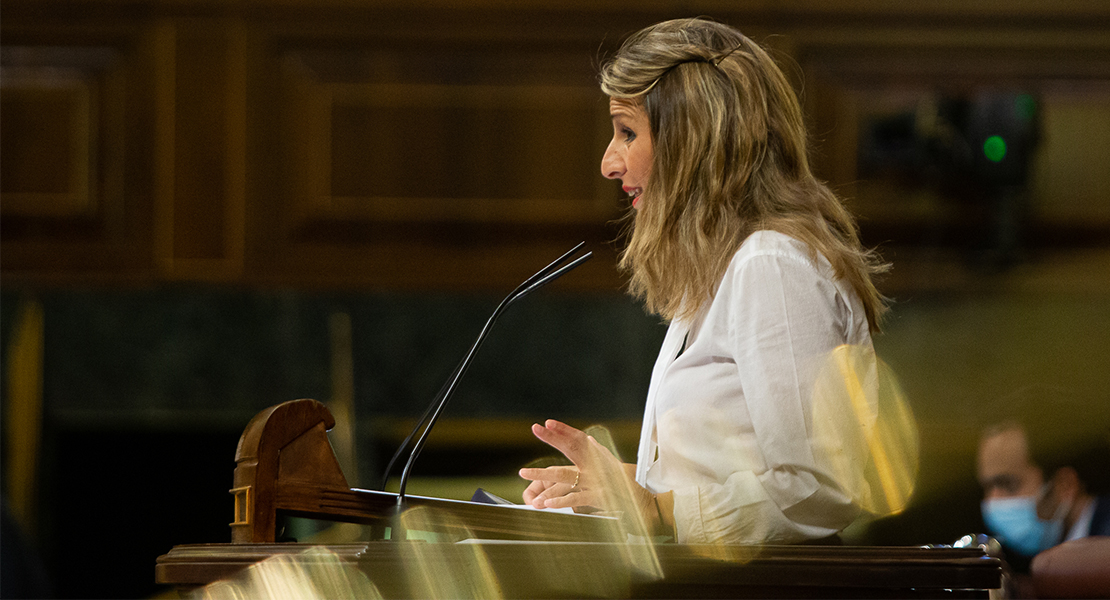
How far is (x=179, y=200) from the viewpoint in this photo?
2.95 meters

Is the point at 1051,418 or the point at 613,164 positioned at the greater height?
the point at 613,164

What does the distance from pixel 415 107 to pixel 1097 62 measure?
1697mm

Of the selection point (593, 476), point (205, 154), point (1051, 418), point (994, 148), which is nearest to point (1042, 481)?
point (1051, 418)

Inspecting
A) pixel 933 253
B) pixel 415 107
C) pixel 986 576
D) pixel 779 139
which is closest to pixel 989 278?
pixel 933 253

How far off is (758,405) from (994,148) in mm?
2108

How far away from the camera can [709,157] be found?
1.29 metres

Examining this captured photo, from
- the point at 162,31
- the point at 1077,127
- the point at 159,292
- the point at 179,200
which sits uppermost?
the point at 162,31

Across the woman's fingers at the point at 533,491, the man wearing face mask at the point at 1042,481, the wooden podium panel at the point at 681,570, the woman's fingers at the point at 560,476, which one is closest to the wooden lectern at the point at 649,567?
the wooden podium panel at the point at 681,570

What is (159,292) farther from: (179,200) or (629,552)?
(629,552)

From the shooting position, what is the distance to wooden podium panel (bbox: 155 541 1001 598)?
822 millimetres

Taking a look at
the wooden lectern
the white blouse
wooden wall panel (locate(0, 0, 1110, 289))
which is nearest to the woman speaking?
the white blouse

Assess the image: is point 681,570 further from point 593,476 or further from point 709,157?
point 709,157

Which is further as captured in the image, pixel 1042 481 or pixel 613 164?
pixel 1042 481

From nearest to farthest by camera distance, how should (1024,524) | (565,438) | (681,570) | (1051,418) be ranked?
(681,570) → (565,438) → (1024,524) → (1051,418)
